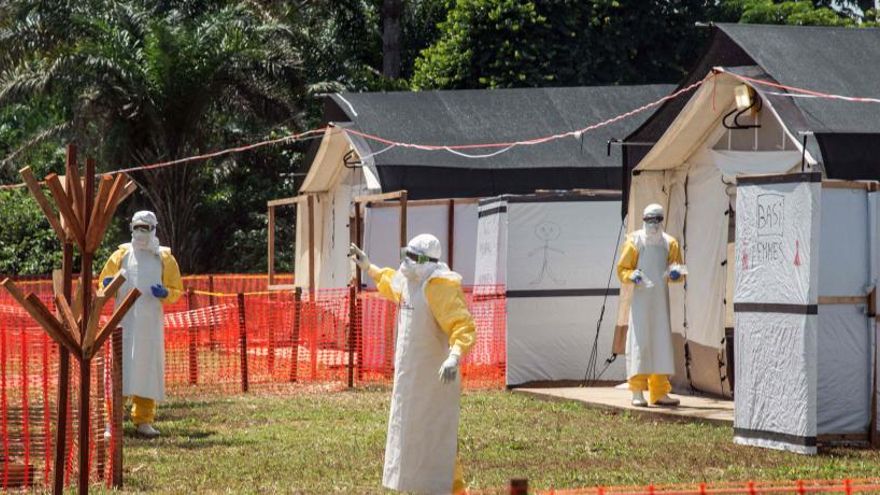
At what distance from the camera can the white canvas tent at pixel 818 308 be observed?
1217 cm

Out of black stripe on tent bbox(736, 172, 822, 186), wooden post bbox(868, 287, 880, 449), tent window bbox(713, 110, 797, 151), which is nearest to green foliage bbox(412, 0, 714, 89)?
tent window bbox(713, 110, 797, 151)

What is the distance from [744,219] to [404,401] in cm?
392

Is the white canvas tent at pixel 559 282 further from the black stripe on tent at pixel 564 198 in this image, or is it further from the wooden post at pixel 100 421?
the wooden post at pixel 100 421

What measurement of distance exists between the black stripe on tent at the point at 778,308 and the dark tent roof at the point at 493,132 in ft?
34.2

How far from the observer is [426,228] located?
21.5m

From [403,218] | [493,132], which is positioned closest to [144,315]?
[403,218]

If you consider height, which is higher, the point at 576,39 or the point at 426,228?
the point at 576,39

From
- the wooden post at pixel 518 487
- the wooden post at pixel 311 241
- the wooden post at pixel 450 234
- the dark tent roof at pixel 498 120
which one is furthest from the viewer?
the wooden post at pixel 311 241

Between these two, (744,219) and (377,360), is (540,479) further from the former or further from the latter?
(377,360)

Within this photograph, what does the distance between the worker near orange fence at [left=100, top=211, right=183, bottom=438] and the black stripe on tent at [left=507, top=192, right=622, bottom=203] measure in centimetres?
512

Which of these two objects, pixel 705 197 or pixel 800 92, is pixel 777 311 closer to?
pixel 800 92

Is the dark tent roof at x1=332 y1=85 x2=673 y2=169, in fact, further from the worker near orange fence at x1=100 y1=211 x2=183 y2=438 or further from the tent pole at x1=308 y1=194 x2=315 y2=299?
the worker near orange fence at x1=100 y1=211 x2=183 y2=438

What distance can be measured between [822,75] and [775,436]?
160 inches

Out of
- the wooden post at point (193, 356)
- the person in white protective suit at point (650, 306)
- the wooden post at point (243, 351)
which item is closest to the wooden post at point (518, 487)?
the person in white protective suit at point (650, 306)
